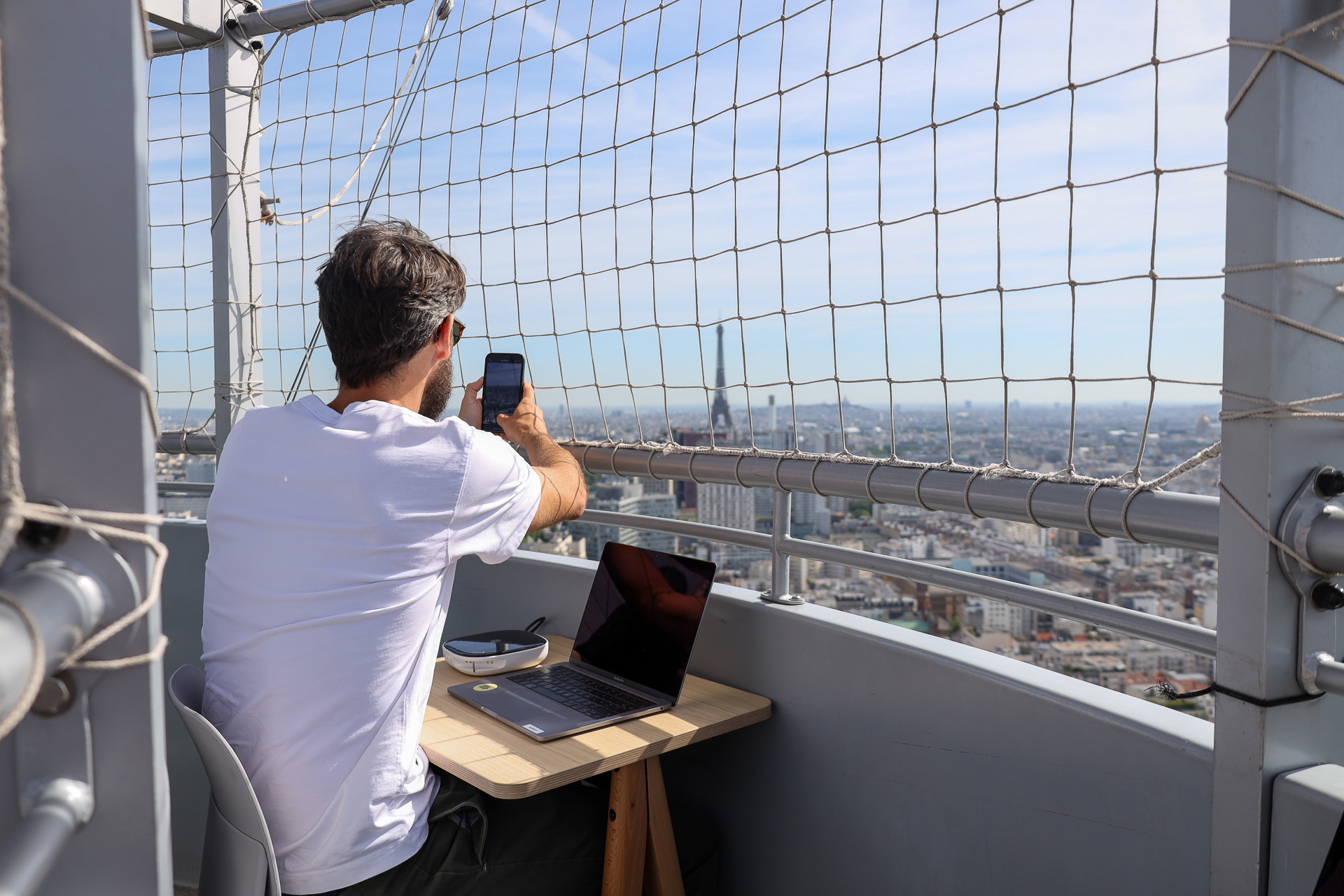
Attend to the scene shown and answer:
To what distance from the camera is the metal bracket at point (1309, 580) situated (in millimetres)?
851

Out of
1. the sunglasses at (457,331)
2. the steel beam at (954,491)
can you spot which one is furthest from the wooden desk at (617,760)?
the sunglasses at (457,331)

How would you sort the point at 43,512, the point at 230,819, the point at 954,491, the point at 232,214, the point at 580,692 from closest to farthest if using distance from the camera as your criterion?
the point at 43,512, the point at 230,819, the point at 954,491, the point at 580,692, the point at 232,214

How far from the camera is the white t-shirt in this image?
3.72ft

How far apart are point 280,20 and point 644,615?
2095mm

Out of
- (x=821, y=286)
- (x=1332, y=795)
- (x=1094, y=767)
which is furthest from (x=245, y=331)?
(x=1332, y=795)

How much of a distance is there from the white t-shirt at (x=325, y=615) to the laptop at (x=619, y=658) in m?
0.30

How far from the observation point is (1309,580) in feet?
2.86

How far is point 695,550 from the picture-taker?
1742 mm

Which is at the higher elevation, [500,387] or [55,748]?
[500,387]

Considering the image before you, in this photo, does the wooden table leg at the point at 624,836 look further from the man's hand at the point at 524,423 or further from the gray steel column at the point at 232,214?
the gray steel column at the point at 232,214

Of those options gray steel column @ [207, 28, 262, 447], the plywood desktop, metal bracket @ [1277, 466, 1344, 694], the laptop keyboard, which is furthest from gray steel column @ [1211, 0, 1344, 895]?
gray steel column @ [207, 28, 262, 447]

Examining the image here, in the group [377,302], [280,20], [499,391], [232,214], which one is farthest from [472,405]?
[280,20]

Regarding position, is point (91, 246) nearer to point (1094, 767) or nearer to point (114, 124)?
point (114, 124)

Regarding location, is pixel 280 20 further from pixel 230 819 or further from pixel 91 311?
pixel 91 311
